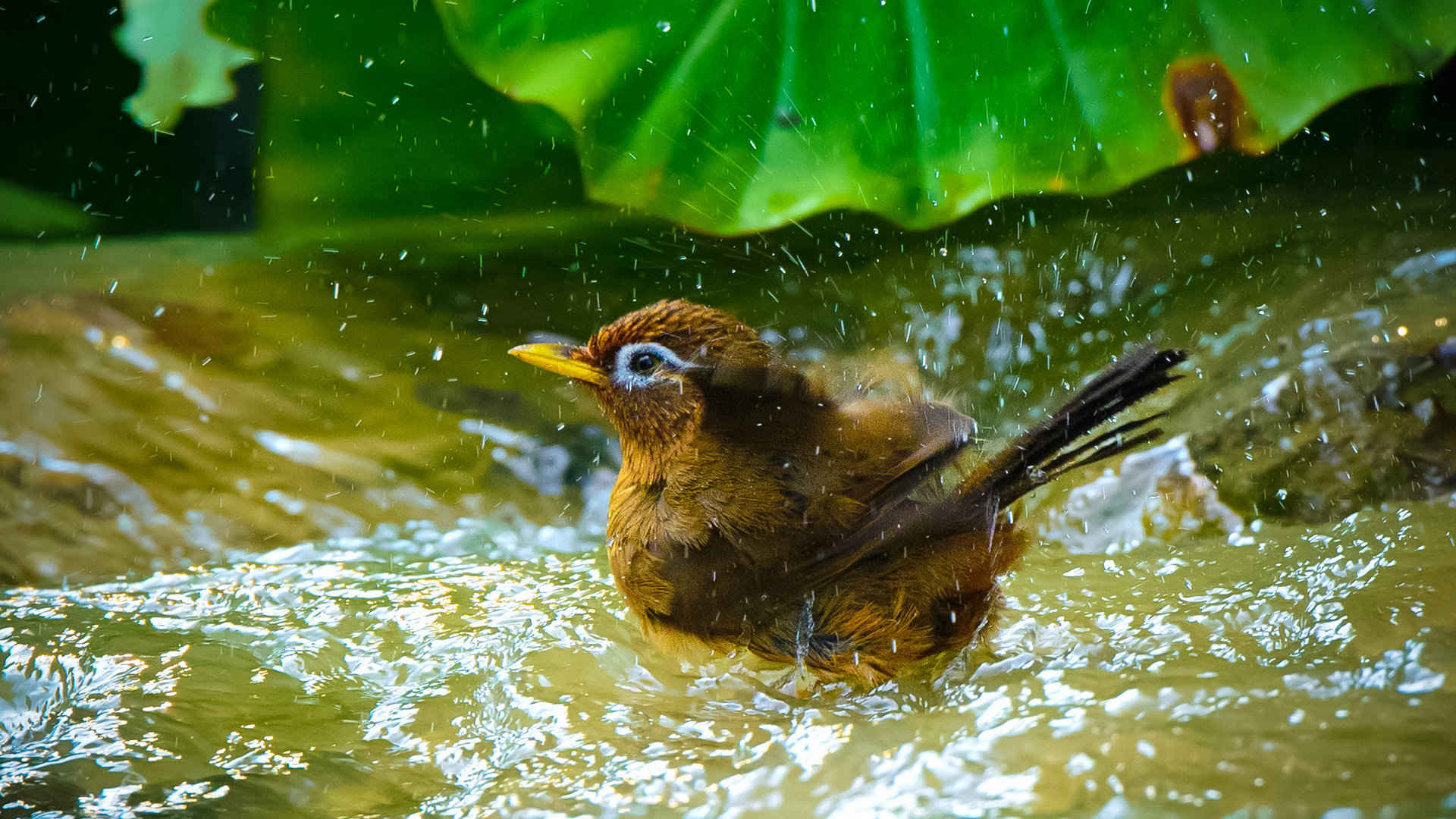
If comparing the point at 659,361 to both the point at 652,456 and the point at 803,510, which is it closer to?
the point at 652,456

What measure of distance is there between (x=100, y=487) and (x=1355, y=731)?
10.7ft

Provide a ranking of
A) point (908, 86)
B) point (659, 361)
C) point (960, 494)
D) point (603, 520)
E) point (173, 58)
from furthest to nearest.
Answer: point (173, 58)
point (603, 520)
point (908, 86)
point (659, 361)
point (960, 494)

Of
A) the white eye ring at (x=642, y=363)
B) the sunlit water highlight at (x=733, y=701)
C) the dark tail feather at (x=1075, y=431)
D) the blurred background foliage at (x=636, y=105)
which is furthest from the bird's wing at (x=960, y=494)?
the blurred background foliage at (x=636, y=105)

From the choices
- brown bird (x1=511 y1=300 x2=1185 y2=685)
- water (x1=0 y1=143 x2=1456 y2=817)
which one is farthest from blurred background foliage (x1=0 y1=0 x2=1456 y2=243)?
brown bird (x1=511 y1=300 x2=1185 y2=685)

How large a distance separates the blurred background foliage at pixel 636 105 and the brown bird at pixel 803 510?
110 centimetres

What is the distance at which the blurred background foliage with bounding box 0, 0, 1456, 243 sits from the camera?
9.78 ft

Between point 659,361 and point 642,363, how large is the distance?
0.04m

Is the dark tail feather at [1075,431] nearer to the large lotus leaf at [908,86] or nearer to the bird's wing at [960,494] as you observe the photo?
the bird's wing at [960,494]

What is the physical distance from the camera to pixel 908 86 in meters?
3.10

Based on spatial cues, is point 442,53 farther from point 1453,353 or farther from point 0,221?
point 1453,353

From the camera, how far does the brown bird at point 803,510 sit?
2064 mm

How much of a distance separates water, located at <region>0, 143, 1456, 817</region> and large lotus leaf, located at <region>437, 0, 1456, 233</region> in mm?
422

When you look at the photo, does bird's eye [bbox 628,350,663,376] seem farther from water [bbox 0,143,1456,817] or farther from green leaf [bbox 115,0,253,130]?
green leaf [bbox 115,0,253,130]

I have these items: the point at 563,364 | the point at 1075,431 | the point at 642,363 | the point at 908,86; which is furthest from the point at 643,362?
the point at 908,86
